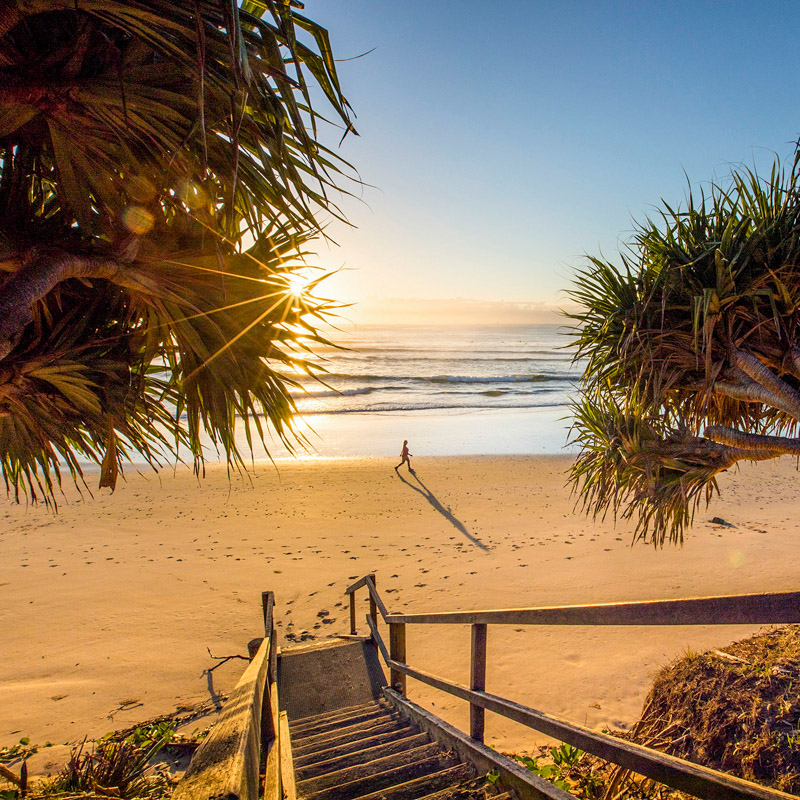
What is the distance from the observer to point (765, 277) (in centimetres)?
368

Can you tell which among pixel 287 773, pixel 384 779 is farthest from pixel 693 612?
pixel 384 779

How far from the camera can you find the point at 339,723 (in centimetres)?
427

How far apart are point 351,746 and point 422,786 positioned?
45.7 inches

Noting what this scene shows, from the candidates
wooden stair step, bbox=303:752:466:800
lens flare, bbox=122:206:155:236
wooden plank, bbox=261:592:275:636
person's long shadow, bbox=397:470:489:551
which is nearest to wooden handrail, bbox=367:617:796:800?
wooden stair step, bbox=303:752:466:800

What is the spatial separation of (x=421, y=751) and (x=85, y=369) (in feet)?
10.5

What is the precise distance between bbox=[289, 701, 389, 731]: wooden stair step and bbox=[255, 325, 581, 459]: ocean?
11.4 feet

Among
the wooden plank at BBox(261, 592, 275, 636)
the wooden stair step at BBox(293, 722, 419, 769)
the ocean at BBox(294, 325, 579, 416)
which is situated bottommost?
the wooden stair step at BBox(293, 722, 419, 769)

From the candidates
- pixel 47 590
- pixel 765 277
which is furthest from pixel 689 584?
pixel 47 590

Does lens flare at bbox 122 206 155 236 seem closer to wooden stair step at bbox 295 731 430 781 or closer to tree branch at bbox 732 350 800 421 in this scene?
wooden stair step at bbox 295 731 430 781

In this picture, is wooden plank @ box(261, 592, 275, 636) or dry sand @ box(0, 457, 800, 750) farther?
dry sand @ box(0, 457, 800, 750)

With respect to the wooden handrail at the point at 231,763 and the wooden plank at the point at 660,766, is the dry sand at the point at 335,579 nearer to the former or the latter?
the wooden plank at the point at 660,766

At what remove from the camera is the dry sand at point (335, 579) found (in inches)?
229

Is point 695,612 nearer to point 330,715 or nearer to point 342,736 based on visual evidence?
point 342,736

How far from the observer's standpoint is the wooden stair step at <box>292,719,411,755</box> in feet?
11.9
